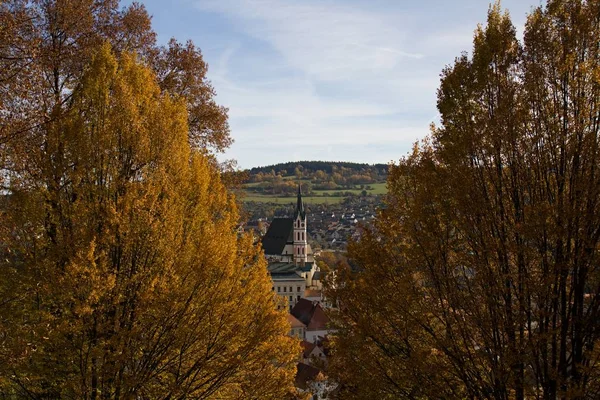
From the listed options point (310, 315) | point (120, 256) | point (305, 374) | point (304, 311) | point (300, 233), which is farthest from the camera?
point (300, 233)

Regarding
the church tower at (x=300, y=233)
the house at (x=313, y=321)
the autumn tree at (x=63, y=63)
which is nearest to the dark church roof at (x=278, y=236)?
the church tower at (x=300, y=233)

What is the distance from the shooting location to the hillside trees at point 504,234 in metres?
8.26

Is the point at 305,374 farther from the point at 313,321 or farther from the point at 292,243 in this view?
the point at 292,243

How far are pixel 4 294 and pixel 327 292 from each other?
627 centimetres

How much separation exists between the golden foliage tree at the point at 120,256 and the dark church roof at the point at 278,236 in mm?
94674

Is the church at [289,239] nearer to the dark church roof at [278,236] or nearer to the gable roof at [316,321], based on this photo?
the dark church roof at [278,236]

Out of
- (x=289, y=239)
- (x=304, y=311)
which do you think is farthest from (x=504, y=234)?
(x=289, y=239)

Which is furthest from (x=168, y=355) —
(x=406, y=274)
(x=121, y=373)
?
(x=406, y=274)

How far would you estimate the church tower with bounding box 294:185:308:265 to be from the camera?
10294 centimetres

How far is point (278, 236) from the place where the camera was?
349 feet

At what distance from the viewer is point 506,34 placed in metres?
9.37

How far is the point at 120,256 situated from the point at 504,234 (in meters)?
6.67

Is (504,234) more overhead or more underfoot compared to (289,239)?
more overhead

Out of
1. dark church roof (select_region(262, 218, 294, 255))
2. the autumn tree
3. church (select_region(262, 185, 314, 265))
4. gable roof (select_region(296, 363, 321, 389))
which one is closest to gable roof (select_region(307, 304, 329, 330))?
gable roof (select_region(296, 363, 321, 389))
